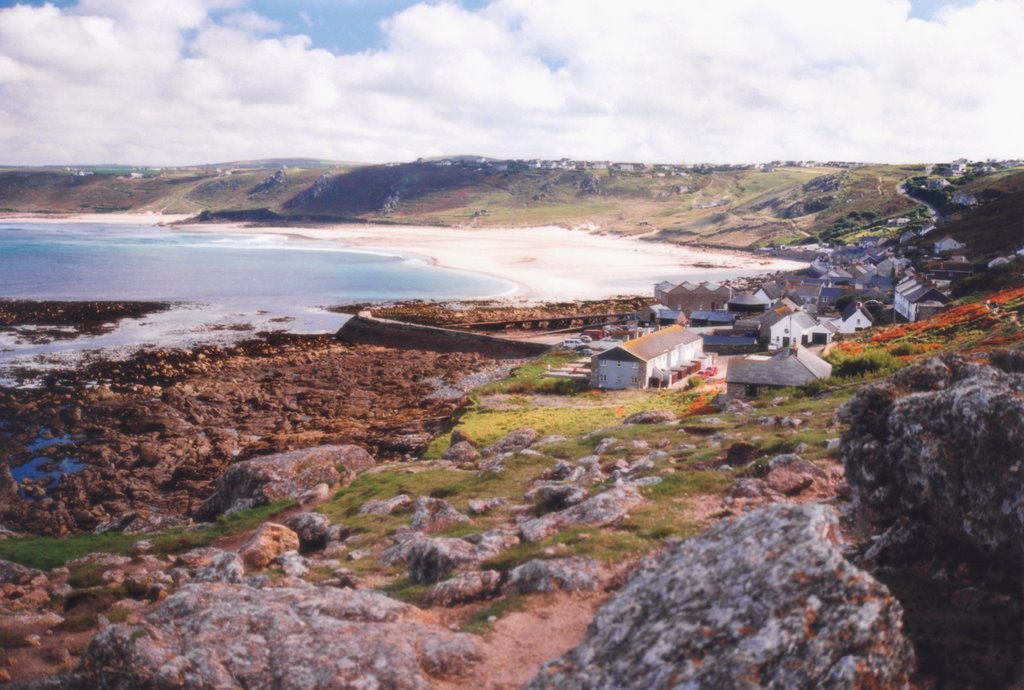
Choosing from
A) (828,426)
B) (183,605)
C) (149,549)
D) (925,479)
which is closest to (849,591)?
(925,479)

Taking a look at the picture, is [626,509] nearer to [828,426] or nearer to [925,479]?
[925,479]

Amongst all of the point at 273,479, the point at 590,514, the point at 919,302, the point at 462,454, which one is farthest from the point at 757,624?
the point at 919,302

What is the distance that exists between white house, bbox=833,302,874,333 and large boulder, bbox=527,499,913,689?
70.7 m

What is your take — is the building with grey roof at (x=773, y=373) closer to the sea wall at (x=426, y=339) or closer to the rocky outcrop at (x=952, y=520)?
the rocky outcrop at (x=952, y=520)

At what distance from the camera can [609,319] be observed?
89188 millimetres

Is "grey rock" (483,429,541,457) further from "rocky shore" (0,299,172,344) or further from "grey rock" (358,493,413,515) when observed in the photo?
"rocky shore" (0,299,172,344)

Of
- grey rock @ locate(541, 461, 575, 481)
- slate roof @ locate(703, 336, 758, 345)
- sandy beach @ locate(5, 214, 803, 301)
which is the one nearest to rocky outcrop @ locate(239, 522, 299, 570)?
grey rock @ locate(541, 461, 575, 481)

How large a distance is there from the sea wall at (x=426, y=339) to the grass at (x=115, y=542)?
159 feet

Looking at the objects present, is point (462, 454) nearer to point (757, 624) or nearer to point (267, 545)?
point (267, 545)

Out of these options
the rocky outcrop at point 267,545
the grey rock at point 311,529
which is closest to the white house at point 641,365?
the grey rock at point 311,529

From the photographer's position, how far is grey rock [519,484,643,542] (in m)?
16.7

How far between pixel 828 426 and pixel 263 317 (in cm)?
7823

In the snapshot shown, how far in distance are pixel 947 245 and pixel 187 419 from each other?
114708mm

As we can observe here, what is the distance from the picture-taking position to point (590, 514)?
1708 centimetres
